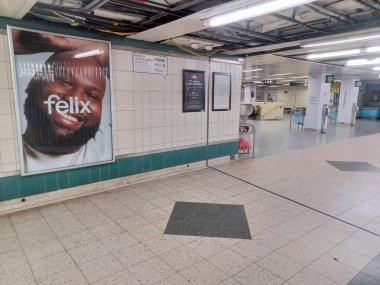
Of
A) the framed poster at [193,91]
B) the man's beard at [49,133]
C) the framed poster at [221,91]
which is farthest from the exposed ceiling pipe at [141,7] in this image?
the framed poster at [221,91]

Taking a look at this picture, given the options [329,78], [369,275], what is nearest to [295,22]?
[369,275]

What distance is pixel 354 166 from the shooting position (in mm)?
5895

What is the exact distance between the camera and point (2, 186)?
10.6 ft

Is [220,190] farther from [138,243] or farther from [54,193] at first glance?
[54,193]

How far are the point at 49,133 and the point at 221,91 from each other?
3.45 metres

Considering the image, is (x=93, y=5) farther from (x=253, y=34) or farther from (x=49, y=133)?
(x=253, y=34)

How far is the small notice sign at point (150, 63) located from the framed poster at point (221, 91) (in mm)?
1264

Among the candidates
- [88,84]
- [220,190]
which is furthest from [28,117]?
[220,190]

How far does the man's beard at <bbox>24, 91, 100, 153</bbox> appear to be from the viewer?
3287 mm

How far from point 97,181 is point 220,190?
1.99 metres

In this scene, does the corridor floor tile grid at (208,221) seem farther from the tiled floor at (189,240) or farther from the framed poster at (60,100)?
the framed poster at (60,100)

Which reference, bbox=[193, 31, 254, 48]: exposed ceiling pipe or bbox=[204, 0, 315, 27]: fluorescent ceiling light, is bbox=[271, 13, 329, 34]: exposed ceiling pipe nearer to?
bbox=[204, 0, 315, 27]: fluorescent ceiling light

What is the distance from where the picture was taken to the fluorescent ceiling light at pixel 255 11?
2.43 meters

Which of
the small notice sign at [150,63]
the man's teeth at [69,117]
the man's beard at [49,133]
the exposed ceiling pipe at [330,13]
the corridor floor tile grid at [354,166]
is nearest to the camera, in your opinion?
the exposed ceiling pipe at [330,13]
